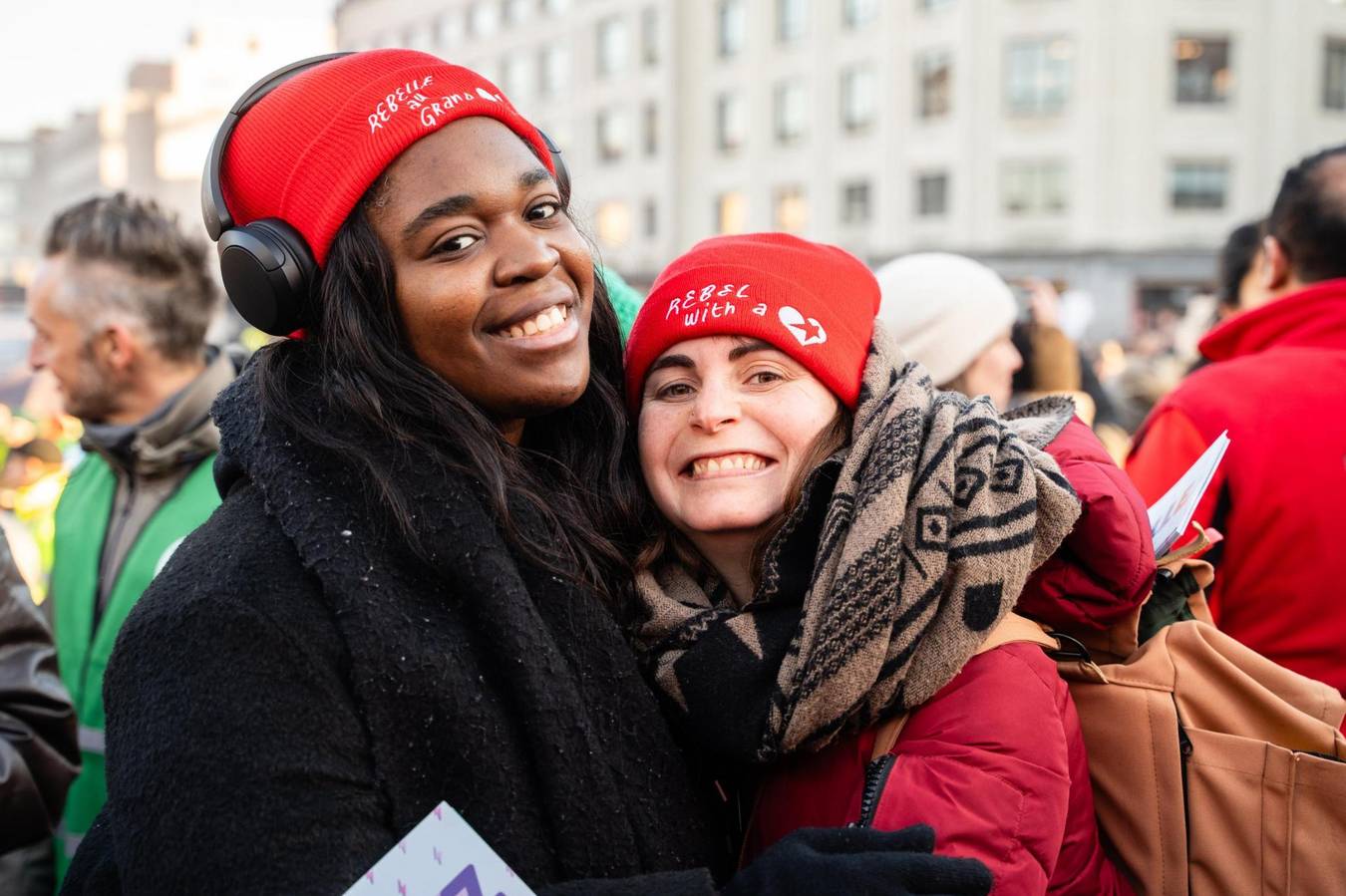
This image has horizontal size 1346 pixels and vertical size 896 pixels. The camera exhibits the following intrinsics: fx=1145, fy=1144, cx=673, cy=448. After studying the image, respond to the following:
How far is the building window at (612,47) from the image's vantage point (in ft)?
130

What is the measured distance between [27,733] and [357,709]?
3.74ft

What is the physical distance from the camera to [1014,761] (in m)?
1.69

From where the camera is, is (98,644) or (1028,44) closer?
(98,644)

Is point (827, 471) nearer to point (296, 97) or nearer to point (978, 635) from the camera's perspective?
point (978, 635)

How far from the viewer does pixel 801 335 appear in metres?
2.08

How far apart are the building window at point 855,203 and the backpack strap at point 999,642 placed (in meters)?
32.4

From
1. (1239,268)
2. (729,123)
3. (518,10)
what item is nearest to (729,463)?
(1239,268)

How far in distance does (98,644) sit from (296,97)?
186 cm

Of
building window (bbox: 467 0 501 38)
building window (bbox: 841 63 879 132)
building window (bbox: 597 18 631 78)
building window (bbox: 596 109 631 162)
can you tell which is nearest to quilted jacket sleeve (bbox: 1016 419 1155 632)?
building window (bbox: 841 63 879 132)

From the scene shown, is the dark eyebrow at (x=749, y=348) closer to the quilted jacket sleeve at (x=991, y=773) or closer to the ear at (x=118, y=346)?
the quilted jacket sleeve at (x=991, y=773)

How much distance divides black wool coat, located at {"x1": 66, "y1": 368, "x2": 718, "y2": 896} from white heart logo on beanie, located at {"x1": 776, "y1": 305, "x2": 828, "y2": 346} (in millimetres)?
638

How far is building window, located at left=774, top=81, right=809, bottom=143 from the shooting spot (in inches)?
1374

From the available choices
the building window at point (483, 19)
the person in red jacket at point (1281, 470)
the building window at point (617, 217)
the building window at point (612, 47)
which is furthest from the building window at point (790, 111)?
the person in red jacket at point (1281, 470)

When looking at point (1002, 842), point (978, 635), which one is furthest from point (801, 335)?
point (1002, 842)
